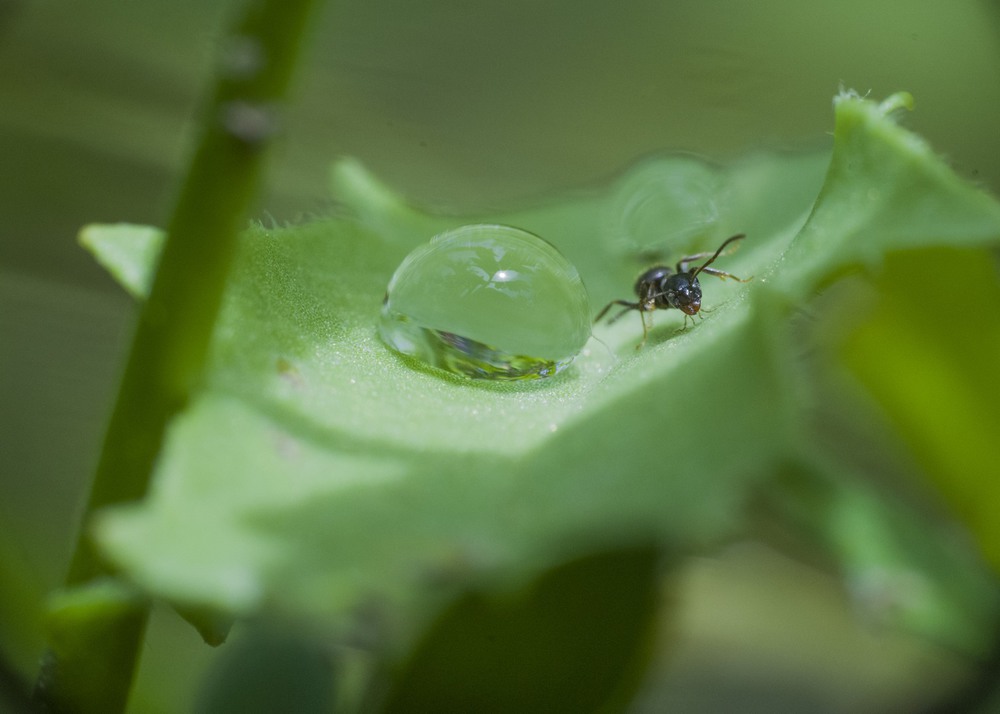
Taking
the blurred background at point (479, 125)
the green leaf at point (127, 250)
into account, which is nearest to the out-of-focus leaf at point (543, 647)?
the green leaf at point (127, 250)

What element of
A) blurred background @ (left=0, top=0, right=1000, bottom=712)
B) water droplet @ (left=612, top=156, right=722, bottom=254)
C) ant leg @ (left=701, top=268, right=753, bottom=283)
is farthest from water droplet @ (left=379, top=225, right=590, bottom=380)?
blurred background @ (left=0, top=0, right=1000, bottom=712)

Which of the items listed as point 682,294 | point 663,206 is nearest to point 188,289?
point 682,294

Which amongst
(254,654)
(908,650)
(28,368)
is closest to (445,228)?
(254,654)

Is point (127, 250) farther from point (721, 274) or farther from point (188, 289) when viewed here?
point (721, 274)

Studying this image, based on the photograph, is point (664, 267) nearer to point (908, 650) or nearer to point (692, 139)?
point (692, 139)

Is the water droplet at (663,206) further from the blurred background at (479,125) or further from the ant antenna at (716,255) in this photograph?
the blurred background at (479,125)
